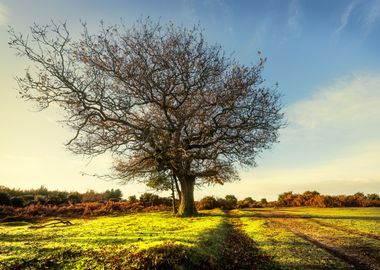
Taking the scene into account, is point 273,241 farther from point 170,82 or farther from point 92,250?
point 170,82

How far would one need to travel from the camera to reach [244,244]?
13.9m

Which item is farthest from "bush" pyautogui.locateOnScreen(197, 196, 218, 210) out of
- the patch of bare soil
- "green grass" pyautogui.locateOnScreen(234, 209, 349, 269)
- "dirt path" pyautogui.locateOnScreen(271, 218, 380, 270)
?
the patch of bare soil

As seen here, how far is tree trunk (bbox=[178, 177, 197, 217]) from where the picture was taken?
96.3ft

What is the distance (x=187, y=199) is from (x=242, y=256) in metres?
18.6

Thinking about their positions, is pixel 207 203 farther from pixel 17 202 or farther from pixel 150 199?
pixel 17 202

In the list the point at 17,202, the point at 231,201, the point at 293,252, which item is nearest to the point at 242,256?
the point at 293,252

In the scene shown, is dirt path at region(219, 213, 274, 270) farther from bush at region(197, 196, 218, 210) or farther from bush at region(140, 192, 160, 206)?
bush at region(140, 192, 160, 206)

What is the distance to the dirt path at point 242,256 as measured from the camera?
Answer: 33.7 feet

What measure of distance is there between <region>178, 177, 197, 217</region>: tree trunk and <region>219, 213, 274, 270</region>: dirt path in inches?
568

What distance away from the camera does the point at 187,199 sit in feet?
98.3

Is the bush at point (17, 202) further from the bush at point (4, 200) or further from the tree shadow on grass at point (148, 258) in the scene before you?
the tree shadow on grass at point (148, 258)

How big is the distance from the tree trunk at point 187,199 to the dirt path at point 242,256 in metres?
14.4

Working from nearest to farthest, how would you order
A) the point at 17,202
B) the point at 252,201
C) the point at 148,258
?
the point at 148,258
the point at 17,202
the point at 252,201

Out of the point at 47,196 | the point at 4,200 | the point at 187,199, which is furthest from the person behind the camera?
the point at 47,196
